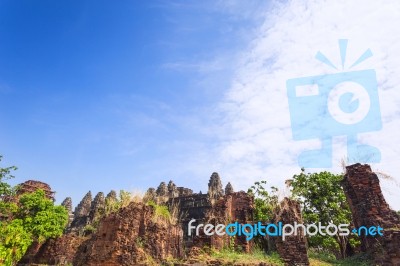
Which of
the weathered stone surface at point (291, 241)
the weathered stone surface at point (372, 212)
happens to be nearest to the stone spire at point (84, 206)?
the weathered stone surface at point (291, 241)

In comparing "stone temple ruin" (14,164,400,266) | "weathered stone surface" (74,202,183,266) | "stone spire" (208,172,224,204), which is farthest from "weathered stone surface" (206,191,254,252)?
"stone spire" (208,172,224,204)

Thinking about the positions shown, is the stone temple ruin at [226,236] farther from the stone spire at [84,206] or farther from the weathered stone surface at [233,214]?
the stone spire at [84,206]

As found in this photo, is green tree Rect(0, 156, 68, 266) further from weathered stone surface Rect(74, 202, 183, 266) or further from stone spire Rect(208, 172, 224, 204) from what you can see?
stone spire Rect(208, 172, 224, 204)

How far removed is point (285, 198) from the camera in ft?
42.1

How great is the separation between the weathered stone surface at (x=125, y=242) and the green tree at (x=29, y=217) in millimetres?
9270

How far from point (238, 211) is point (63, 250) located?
48.6 ft

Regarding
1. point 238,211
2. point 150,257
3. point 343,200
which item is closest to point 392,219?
point 238,211

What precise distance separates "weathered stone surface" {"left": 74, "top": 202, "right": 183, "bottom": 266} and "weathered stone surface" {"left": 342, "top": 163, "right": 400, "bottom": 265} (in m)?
8.86

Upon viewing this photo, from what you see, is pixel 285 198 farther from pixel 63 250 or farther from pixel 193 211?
pixel 193 211

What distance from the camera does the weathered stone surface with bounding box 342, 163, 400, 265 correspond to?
1130cm

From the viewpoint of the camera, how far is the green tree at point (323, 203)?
60.9 feet

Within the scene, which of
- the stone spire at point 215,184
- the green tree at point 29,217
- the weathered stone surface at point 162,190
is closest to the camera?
the green tree at point 29,217

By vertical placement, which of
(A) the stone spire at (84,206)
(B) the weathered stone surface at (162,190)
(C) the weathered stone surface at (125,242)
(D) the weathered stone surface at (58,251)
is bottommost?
(D) the weathered stone surface at (58,251)

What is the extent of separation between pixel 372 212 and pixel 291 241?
400 centimetres
